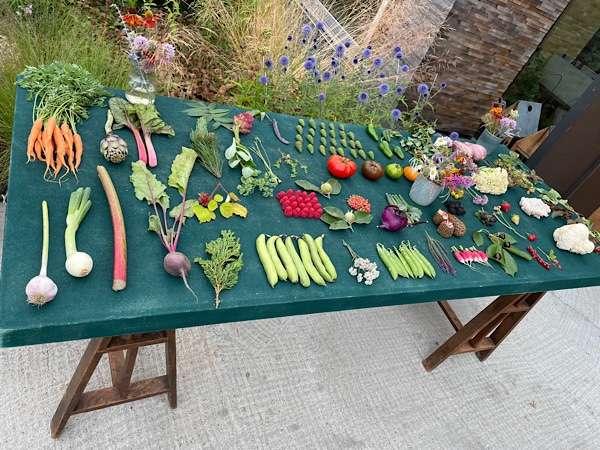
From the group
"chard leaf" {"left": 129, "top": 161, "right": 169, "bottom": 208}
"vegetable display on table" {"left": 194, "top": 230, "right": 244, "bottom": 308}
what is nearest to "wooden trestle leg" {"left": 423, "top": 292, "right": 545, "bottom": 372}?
"vegetable display on table" {"left": 194, "top": 230, "right": 244, "bottom": 308}

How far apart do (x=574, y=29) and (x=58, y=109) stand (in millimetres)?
9274

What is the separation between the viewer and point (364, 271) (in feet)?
5.55

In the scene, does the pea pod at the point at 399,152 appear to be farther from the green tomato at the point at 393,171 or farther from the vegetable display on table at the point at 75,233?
the vegetable display on table at the point at 75,233

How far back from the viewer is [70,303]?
119cm

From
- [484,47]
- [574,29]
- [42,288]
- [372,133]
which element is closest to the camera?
[42,288]

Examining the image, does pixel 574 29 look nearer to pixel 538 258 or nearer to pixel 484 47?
pixel 484 47

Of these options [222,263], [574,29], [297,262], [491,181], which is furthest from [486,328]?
[574,29]

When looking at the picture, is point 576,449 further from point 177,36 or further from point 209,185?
point 177,36

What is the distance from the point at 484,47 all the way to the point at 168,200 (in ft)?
16.2

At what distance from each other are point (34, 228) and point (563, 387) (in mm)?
3538

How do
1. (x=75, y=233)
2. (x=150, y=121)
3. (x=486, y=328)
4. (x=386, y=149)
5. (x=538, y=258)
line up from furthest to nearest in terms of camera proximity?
(x=486, y=328), (x=386, y=149), (x=538, y=258), (x=150, y=121), (x=75, y=233)

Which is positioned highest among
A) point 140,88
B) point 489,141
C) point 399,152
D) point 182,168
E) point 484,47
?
point 484,47

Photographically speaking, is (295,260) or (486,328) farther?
(486,328)

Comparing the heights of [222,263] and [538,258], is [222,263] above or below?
below
